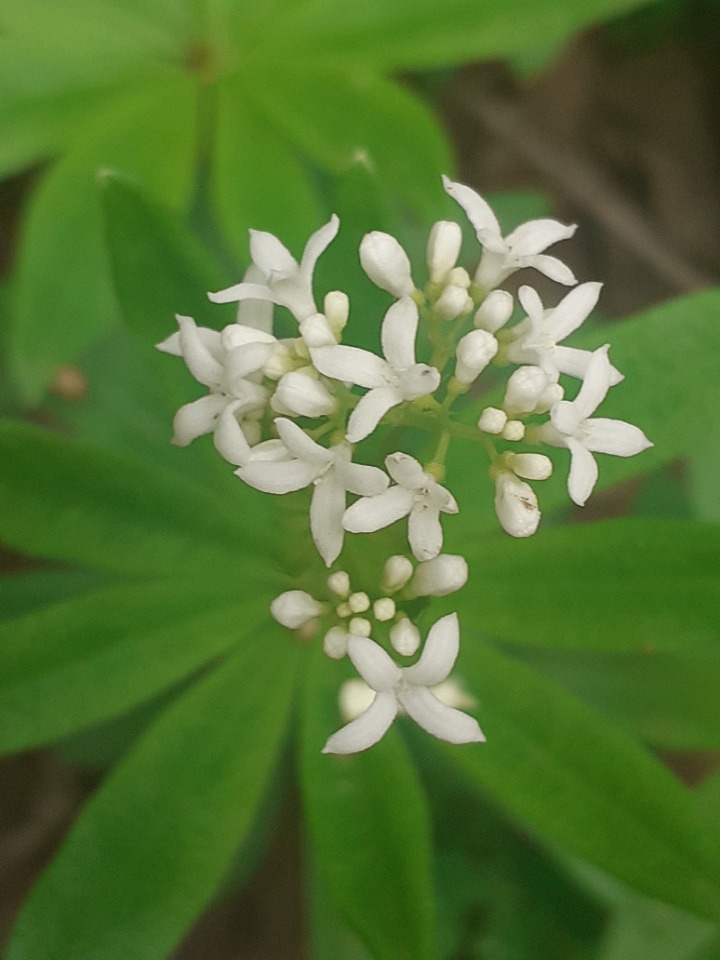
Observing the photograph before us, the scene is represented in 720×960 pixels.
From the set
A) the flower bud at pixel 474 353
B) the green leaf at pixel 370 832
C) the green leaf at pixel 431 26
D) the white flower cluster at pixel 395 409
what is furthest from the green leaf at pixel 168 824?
the green leaf at pixel 431 26

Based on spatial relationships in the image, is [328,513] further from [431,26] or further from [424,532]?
[431,26]

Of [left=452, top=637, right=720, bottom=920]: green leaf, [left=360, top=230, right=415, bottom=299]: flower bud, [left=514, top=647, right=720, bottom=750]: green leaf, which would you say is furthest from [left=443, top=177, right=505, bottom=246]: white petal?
[left=514, top=647, right=720, bottom=750]: green leaf

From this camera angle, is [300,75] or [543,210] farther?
[543,210]

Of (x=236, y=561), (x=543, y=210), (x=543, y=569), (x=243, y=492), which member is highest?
(x=543, y=210)

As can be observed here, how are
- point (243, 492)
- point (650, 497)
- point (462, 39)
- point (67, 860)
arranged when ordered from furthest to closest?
point (650, 497) → point (462, 39) → point (243, 492) → point (67, 860)

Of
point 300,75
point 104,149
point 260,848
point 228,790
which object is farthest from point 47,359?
point 260,848

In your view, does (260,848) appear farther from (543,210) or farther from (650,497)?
(543,210)

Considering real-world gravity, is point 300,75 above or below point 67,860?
above
